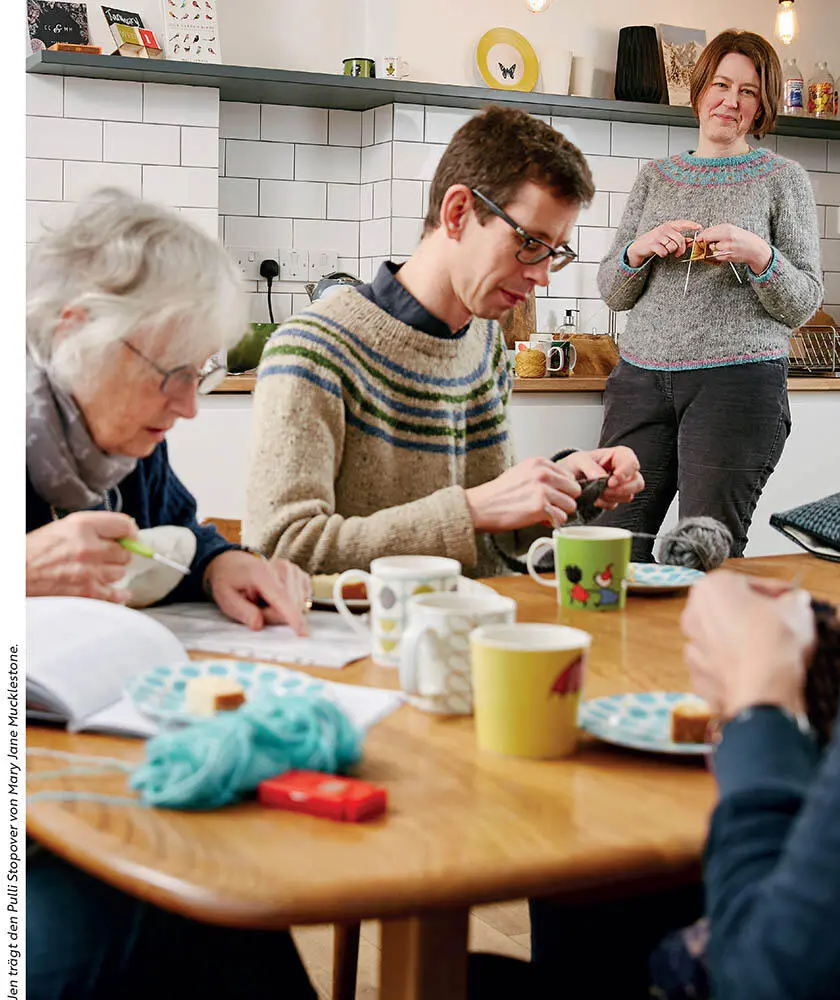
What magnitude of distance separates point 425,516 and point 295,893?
87 cm

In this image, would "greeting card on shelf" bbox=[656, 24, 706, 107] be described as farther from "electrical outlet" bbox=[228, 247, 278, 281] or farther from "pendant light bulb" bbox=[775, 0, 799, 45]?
"electrical outlet" bbox=[228, 247, 278, 281]

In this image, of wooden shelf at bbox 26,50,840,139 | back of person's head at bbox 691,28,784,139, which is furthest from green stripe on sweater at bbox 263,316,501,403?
wooden shelf at bbox 26,50,840,139

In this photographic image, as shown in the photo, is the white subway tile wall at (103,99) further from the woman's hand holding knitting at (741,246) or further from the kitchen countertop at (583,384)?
the woman's hand holding knitting at (741,246)

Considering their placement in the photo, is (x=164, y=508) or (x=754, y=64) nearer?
(x=164, y=508)

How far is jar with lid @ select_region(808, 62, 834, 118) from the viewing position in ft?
14.5

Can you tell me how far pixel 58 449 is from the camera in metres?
1.22

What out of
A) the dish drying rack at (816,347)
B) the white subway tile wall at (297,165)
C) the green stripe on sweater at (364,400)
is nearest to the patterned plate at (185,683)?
the green stripe on sweater at (364,400)

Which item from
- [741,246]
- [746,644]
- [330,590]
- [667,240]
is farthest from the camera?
[667,240]

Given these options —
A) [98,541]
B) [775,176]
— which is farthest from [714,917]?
[775,176]

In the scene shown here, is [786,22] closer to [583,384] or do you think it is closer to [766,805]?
[583,384]

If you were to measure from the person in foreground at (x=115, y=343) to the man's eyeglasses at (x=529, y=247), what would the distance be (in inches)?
21.1

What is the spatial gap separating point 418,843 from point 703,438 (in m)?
2.17

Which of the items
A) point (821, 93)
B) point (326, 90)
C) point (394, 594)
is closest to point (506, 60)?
point (326, 90)

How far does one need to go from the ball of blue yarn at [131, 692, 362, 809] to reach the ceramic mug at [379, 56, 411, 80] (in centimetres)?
334
